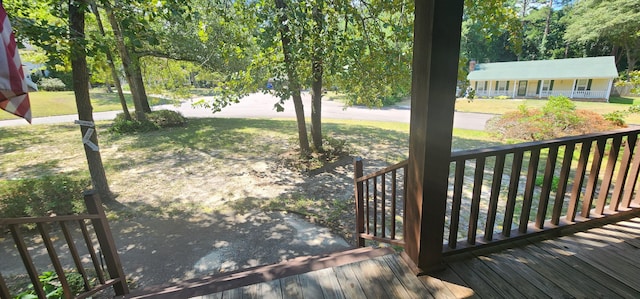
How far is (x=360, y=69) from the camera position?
17.9ft

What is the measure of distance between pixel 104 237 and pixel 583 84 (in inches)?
1168

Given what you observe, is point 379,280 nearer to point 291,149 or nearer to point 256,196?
point 256,196

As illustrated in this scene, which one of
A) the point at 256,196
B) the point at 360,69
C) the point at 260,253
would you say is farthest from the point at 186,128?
the point at 260,253

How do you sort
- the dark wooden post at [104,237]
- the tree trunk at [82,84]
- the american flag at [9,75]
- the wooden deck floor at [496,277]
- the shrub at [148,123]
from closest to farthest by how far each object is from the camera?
1. the american flag at [9,75]
2. the wooden deck floor at [496,277]
3. the dark wooden post at [104,237]
4. the tree trunk at [82,84]
5. the shrub at [148,123]

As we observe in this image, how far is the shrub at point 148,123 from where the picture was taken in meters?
10.3

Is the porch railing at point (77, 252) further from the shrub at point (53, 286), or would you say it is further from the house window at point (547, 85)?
the house window at point (547, 85)

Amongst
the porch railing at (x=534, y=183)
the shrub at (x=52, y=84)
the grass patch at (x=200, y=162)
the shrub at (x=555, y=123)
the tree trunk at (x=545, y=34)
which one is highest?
the tree trunk at (x=545, y=34)

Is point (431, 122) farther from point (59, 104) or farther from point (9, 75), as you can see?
point (59, 104)

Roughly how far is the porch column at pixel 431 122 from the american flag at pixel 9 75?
2.01 meters

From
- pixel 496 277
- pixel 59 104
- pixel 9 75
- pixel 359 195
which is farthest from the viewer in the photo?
pixel 59 104

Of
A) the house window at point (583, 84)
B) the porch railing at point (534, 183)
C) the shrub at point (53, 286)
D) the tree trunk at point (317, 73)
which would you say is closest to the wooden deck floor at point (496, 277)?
the porch railing at point (534, 183)

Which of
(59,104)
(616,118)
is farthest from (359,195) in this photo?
(59,104)

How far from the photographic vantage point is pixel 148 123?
10820 millimetres

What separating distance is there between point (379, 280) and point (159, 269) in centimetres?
257
